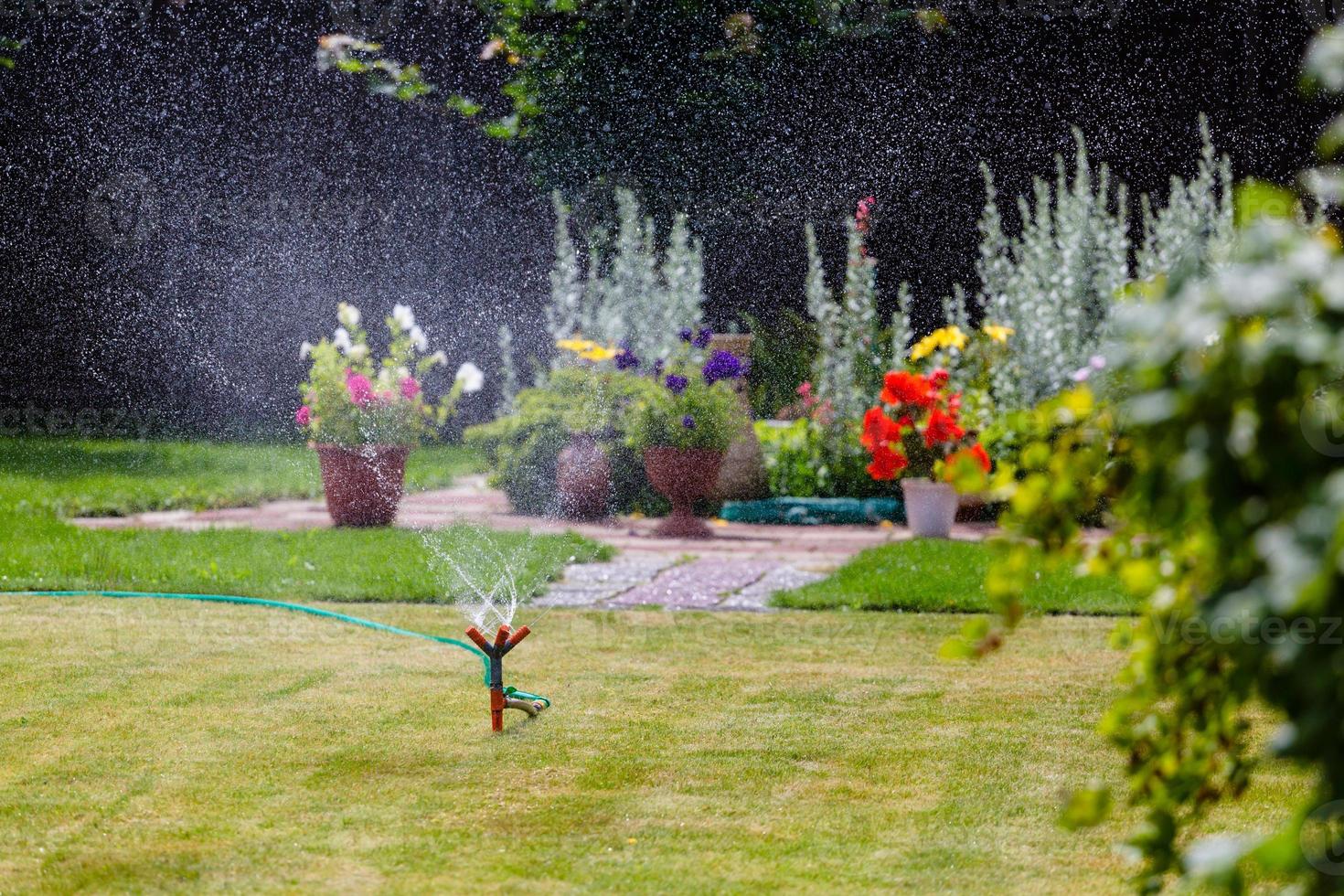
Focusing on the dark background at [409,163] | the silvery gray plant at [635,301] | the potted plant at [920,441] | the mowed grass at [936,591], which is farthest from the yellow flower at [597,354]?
the dark background at [409,163]

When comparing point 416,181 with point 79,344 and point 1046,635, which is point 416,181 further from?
point 1046,635

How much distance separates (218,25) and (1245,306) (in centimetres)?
1067

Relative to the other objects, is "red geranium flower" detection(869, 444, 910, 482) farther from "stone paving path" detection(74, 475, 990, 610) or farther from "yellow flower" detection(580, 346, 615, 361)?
"yellow flower" detection(580, 346, 615, 361)

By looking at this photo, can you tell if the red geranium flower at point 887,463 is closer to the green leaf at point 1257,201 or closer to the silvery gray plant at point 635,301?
the silvery gray plant at point 635,301

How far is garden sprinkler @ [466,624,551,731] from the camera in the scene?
104 inches

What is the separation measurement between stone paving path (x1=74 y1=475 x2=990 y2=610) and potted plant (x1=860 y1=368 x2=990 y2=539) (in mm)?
175

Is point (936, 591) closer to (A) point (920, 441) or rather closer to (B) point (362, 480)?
(A) point (920, 441)

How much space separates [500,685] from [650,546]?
107 inches

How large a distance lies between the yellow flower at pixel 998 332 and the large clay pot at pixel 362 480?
8.42 ft

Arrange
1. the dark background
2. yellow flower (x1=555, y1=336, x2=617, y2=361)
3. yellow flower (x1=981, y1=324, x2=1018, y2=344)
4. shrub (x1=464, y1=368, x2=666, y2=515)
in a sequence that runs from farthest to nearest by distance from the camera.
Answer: the dark background
yellow flower (x1=555, y1=336, x2=617, y2=361)
shrub (x1=464, y1=368, x2=666, y2=515)
yellow flower (x1=981, y1=324, x2=1018, y2=344)

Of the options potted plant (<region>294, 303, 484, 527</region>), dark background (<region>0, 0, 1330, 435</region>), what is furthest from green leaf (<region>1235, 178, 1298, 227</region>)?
dark background (<region>0, 0, 1330, 435</region>)

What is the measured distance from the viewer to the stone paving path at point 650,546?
4.21m

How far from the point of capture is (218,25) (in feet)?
33.8

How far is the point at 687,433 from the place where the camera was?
5.84 m
